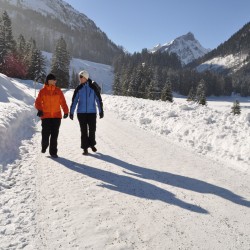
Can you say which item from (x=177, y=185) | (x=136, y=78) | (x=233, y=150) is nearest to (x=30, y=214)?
(x=177, y=185)

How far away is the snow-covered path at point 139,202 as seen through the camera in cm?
390

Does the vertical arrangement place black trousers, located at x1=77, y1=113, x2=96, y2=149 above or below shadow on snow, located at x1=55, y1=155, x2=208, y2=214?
above

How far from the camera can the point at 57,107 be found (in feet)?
26.2

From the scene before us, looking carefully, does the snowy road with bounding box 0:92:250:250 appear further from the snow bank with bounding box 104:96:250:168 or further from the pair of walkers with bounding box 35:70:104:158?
the snow bank with bounding box 104:96:250:168

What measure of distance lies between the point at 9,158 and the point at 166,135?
645 cm

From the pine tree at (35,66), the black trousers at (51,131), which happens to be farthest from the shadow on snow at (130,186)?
the pine tree at (35,66)

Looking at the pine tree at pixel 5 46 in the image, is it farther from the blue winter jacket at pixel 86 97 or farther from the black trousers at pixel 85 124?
the black trousers at pixel 85 124

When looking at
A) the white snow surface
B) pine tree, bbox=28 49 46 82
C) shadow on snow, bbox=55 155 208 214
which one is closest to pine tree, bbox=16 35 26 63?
pine tree, bbox=28 49 46 82

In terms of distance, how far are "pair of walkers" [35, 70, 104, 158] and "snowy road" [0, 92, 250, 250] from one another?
16.9 inches

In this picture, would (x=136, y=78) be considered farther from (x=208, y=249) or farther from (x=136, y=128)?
(x=208, y=249)

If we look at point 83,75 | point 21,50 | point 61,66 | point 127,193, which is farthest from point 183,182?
point 21,50

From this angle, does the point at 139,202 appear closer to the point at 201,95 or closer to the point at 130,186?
the point at 130,186

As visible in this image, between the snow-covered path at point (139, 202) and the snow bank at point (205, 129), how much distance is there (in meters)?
1.23

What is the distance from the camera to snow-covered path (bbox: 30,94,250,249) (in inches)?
154
